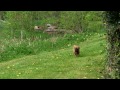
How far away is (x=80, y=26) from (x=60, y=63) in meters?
14.7

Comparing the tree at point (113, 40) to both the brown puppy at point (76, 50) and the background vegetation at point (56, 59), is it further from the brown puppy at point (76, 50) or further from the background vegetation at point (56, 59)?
the brown puppy at point (76, 50)

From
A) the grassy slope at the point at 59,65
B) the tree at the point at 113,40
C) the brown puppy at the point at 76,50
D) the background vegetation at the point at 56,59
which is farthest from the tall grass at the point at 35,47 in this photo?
the tree at the point at 113,40

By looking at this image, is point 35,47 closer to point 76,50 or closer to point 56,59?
point 56,59

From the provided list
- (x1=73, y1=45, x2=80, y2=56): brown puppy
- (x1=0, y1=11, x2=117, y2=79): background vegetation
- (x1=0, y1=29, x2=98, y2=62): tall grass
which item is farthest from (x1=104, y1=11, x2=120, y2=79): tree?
(x1=0, y1=29, x2=98, y2=62): tall grass

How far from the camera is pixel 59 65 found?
13.4 m

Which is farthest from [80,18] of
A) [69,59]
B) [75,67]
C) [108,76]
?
[108,76]

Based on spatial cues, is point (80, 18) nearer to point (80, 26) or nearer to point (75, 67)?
point (80, 26)

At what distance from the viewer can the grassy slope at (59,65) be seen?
11850 millimetres

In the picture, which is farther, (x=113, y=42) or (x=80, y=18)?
(x=80, y=18)

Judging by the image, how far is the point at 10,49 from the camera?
17125 mm

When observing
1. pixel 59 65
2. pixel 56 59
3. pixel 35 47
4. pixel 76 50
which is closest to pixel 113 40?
pixel 59 65

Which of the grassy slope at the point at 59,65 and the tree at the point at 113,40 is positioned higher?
the tree at the point at 113,40

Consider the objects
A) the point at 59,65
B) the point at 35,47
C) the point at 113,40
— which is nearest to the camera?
the point at 113,40
